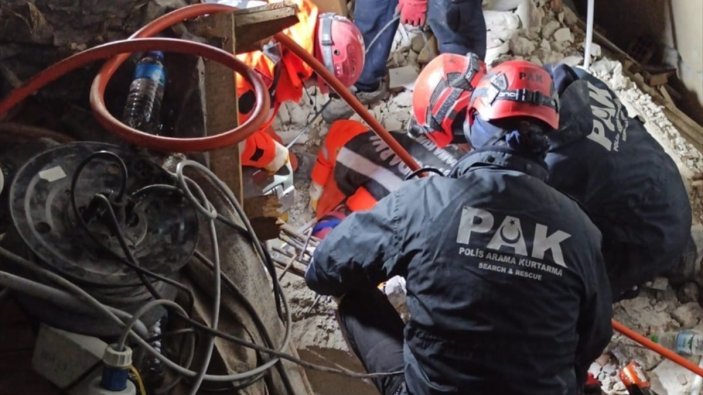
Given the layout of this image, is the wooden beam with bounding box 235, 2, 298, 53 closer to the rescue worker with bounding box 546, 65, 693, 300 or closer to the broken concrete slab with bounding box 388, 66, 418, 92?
the rescue worker with bounding box 546, 65, 693, 300

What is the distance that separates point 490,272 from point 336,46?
1.88 meters

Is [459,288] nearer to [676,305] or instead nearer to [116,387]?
[116,387]

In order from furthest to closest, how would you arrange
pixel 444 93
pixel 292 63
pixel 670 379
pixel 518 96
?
pixel 670 379 → pixel 292 63 → pixel 444 93 → pixel 518 96

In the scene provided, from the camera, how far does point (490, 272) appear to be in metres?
2.33

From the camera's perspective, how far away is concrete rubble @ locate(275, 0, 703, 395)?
12.9 ft

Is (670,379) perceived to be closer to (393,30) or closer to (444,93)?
(444,93)

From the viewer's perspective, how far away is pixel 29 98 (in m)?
2.13

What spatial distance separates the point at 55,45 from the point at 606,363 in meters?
3.23

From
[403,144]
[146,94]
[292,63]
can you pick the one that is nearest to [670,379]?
[403,144]

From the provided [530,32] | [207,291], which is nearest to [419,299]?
[207,291]

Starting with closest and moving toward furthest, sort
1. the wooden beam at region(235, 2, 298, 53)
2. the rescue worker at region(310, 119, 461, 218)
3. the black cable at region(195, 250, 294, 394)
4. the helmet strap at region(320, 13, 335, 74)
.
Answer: the black cable at region(195, 250, 294, 394)
the wooden beam at region(235, 2, 298, 53)
the helmet strap at region(320, 13, 335, 74)
the rescue worker at region(310, 119, 461, 218)

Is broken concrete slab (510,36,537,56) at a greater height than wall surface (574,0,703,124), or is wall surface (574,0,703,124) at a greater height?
broken concrete slab (510,36,537,56)

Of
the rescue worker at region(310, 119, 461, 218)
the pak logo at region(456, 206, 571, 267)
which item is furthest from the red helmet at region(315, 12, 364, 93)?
the pak logo at region(456, 206, 571, 267)

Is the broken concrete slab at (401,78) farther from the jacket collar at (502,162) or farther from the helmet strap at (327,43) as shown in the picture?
the jacket collar at (502,162)
